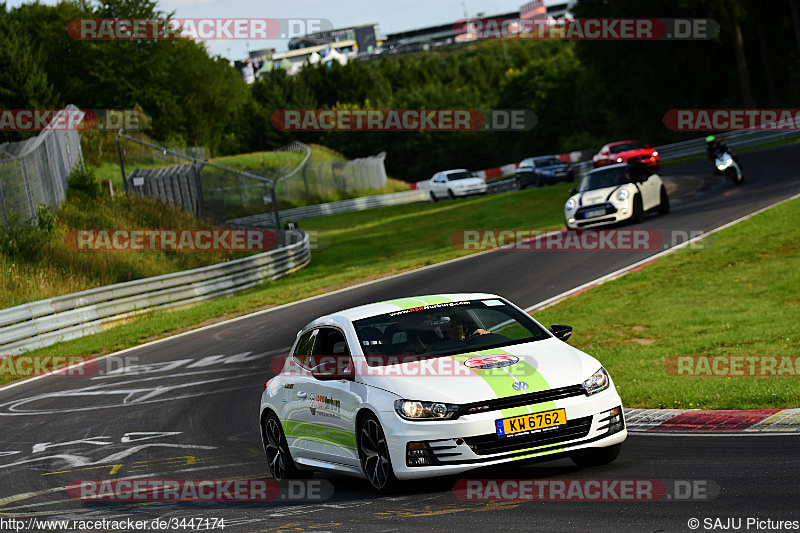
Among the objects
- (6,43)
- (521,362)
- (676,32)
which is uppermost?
(6,43)

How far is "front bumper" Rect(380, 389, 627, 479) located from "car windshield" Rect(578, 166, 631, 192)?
19.8 m

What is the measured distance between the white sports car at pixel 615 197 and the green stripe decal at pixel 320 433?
1815cm

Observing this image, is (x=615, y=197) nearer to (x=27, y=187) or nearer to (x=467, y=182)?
(x=27, y=187)

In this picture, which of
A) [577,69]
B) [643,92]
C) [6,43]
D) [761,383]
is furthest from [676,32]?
[761,383]

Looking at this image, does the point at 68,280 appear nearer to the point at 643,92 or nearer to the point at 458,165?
the point at 643,92

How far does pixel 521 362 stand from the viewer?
807 cm

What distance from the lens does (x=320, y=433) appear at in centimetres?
889

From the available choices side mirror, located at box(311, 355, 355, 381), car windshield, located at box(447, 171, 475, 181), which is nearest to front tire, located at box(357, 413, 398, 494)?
side mirror, located at box(311, 355, 355, 381)

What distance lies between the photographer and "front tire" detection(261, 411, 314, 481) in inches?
375

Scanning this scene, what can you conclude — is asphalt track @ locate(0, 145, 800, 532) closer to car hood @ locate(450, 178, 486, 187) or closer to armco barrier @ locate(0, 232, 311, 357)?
armco barrier @ locate(0, 232, 311, 357)

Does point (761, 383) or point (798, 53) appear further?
point (798, 53)

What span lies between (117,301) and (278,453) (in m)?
15.4

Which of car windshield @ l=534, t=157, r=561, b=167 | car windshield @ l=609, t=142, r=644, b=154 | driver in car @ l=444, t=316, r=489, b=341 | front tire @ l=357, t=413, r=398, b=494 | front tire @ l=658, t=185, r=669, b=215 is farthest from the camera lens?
car windshield @ l=534, t=157, r=561, b=167

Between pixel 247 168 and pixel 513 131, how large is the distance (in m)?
28.8
